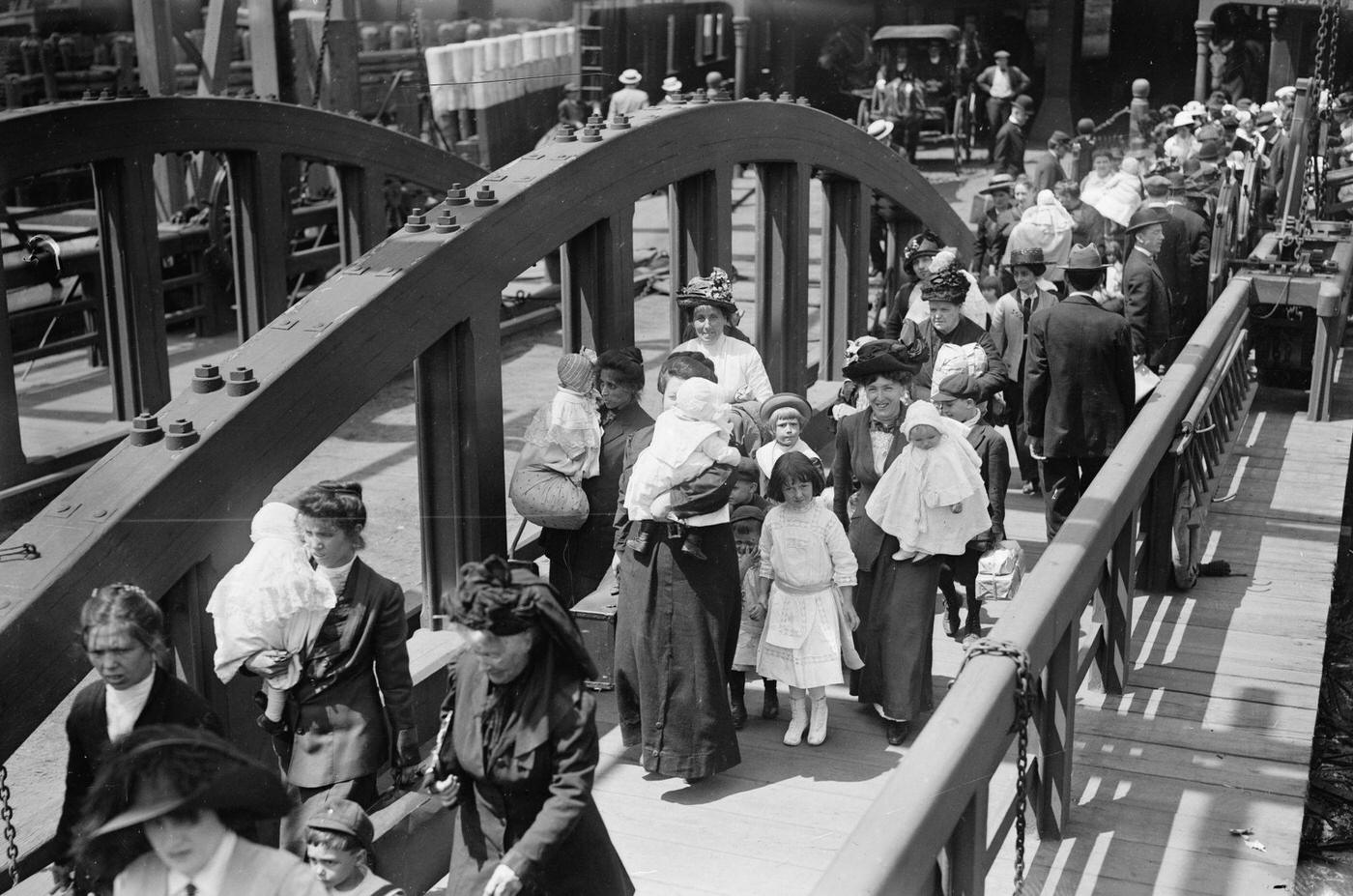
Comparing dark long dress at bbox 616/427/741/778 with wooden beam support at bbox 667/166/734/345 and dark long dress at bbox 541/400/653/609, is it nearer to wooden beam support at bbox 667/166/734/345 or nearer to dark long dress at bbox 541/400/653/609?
dark long dress at bbox 541/400/653/609

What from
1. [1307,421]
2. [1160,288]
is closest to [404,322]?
[1160,288]

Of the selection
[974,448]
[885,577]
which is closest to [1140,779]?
[885,577]

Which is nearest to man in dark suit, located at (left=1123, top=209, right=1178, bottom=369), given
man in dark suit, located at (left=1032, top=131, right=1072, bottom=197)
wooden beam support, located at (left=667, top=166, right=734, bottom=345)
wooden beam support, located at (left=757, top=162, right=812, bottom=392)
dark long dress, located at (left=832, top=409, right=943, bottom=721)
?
wooden beam support, located at (left=757, top=162, right=812, bottom=392)

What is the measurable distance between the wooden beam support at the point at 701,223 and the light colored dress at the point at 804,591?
3.05 m

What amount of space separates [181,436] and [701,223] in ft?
14.6

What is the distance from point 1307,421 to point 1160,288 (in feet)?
5.02

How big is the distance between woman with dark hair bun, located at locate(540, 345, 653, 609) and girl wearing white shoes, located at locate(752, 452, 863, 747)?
728mm

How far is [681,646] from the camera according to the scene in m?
5.37

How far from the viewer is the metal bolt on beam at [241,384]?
495 cm

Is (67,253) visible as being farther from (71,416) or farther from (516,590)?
(516,590)

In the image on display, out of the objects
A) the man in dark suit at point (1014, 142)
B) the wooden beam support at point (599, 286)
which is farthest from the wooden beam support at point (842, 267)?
the man in dark suit at point (1014, 142)

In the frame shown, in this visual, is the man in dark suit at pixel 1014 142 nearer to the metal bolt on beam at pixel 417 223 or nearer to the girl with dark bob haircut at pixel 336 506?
the metal bolt on beam at pixel 417 223

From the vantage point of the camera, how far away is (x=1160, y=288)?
8898mm

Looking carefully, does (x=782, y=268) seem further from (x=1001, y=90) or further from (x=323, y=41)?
(x=1001, y=90)
